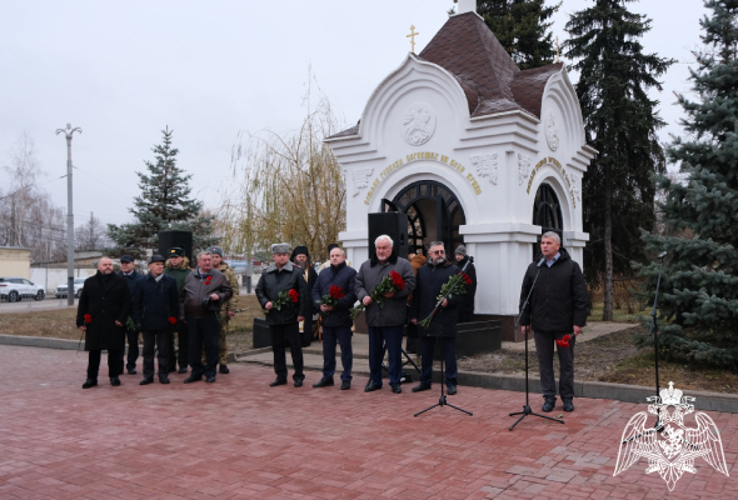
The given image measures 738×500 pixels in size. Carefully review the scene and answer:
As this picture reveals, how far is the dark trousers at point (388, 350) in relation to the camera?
27.1 ft

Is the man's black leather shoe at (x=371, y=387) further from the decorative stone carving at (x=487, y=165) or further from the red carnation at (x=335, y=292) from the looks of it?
the decorative stone carving at (x=487, y=165)

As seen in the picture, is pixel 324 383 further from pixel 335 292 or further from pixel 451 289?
pixel 451 289

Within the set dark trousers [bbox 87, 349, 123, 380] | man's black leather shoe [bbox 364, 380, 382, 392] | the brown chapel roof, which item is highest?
the brown chapel roof

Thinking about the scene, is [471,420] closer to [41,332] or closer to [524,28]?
[41,332]

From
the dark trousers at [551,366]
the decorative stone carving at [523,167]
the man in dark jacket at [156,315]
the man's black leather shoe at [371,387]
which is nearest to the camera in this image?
the dark trousers at [551,366]

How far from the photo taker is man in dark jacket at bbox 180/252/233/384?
30.2 ft

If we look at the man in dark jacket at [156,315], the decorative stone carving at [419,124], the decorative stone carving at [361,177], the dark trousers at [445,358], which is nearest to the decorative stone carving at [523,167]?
the decorative stone carving at [419,124]

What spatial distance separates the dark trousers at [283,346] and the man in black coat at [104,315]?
7.34ft

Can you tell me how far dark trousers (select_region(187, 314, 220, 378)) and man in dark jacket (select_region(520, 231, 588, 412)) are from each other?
4561 millimetres

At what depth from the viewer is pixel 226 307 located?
966cm

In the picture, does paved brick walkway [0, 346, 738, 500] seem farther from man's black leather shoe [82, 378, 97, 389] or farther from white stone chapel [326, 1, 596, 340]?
white stone chapel [326, 1, 596, 340]

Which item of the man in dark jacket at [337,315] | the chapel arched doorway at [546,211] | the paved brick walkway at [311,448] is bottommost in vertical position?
the paved brick walkway at [311,448]

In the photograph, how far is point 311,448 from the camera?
5695 mm

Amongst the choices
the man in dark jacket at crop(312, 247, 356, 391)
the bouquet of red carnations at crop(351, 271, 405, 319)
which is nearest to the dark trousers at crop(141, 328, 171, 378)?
the man in dark jacket at crop(312, 247, 356, 391)
